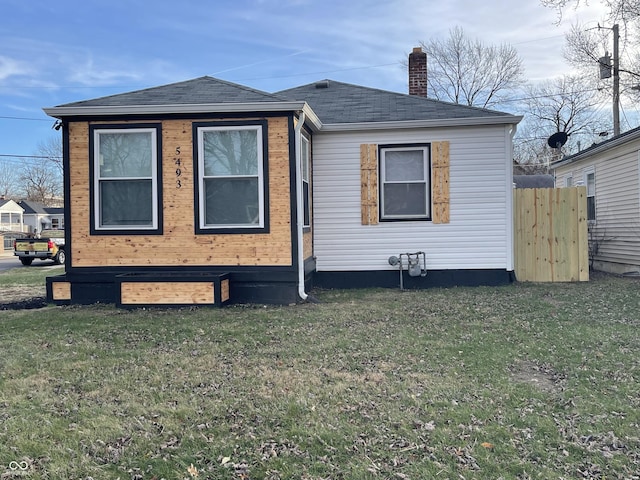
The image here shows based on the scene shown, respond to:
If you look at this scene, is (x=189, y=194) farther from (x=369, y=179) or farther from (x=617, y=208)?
(x=617, y=208)

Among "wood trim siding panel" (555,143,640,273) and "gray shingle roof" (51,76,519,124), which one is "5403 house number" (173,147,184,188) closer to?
"gray shingle roof" (51,76,519,124)

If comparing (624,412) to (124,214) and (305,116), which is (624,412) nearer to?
(305,116)

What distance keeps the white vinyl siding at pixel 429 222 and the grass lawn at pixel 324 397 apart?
2622 millimetres

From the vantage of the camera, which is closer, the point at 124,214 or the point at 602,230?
the point at 124,214

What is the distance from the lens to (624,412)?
11.2 feet

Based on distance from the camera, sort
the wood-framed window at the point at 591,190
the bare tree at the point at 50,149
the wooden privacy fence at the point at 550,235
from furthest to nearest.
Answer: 1. the bare tree at the point at 50,149
2. the wood-framed window at the point at 591,190
3. the wooden privacy fence at the point at 550,235

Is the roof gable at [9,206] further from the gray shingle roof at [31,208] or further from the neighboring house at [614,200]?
the neighboring house at [614,200]

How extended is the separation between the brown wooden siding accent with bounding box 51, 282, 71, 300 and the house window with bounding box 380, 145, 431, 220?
5.20m

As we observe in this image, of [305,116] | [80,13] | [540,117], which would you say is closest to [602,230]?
[305,116]

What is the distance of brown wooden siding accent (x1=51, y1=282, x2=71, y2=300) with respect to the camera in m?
8.08

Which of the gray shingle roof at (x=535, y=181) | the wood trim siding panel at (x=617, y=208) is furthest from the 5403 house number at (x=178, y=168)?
the gray shingle roof at (x=535, y=181)

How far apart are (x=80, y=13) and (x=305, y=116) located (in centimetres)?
1038

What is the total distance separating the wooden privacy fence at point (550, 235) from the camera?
9.65 m

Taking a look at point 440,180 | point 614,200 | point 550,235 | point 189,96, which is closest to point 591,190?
Answer: point 614,200
